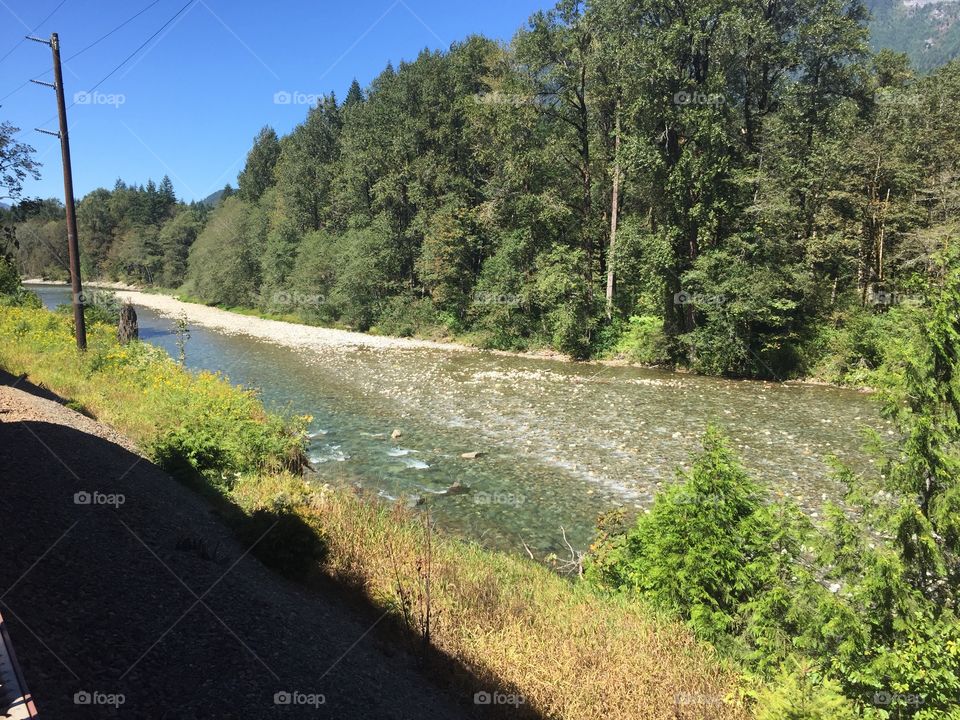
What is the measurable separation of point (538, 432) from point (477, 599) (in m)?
11.3

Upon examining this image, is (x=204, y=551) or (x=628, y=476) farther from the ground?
(x=204, y=551)

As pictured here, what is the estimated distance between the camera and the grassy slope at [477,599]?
19.1ft

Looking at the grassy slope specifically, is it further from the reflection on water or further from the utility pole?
the utility pole

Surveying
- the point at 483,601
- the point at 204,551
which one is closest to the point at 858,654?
the point at 483,601

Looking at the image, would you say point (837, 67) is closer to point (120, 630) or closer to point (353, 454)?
point (353, 454)

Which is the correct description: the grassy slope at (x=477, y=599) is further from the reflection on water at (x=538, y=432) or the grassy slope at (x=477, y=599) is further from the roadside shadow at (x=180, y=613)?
the reflection on water at (x=538, y=432)

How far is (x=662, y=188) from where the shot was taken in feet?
100

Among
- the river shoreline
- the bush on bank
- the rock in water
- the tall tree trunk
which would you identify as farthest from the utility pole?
the tall tree trunk

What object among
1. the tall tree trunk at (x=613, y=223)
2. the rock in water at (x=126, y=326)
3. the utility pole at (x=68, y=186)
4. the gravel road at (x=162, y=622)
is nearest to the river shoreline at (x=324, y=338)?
the tall tree trunk at (x=613, y=223)

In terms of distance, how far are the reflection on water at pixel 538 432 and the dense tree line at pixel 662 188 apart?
544cm

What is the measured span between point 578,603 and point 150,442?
982 centimetres

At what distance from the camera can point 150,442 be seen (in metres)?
11.9

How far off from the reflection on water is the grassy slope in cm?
230

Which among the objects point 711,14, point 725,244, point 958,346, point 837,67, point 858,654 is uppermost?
point 711,14
